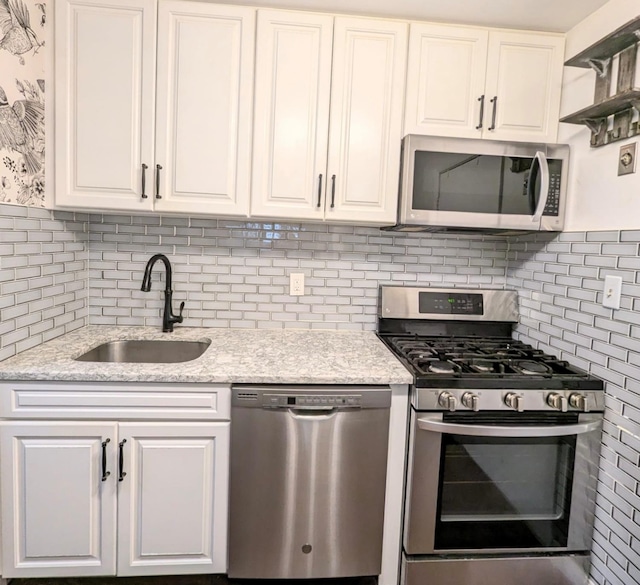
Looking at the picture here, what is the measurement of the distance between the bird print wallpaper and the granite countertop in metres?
0.60

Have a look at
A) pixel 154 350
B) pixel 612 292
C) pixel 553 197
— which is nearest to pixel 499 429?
pixel 612 292

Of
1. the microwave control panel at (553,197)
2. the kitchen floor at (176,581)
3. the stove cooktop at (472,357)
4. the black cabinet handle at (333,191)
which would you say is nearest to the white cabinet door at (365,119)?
the black cabinet handle at (333,191)

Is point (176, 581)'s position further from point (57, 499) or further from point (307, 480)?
point (307, 480)

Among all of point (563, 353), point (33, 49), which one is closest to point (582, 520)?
point (563, 353)

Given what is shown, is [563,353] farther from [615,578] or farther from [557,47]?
[557,47]

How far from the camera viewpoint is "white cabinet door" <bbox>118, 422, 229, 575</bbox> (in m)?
1.52

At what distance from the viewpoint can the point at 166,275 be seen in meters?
2.05

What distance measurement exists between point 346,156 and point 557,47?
3.39 ft

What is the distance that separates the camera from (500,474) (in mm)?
1576

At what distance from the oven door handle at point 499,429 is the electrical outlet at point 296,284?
0.93 metres

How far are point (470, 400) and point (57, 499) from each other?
4.95 feet

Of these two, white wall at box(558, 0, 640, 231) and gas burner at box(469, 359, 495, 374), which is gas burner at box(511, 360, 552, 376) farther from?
white wall at box(558, 0, 640, 231)

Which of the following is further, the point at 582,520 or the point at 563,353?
the point at 563,353

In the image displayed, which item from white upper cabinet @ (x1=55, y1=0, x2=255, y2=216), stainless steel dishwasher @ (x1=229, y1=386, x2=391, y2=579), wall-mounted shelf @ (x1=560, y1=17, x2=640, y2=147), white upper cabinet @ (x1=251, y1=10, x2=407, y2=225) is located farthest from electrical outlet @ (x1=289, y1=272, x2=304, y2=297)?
wall-mounted shelf @ (x1=560, y1=17, x2=640, y2=147)
